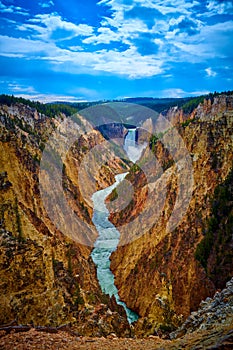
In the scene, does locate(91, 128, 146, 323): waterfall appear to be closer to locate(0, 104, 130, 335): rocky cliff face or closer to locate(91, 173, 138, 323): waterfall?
locate(91, 173, 138, 323): waterfall

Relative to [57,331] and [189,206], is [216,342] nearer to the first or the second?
[57,331]

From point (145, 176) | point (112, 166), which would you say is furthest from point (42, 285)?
point (112, 166)

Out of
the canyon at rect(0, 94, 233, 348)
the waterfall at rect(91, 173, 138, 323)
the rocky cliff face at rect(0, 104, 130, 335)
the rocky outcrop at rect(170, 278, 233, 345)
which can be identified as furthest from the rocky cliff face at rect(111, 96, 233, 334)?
the rocky outcrop at rect(170, 278, 233, 345)

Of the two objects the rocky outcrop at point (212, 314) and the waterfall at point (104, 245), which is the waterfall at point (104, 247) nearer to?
the waterfall at point (104, 245)

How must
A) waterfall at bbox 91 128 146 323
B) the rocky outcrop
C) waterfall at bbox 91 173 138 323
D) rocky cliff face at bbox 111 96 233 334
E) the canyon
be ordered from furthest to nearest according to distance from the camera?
1. waterfall at bbox 91 128 146 323
2. waterfall at bbox 91 173 138 323
3. rocky cliff face at bbox 111 96 233 334
4. the canyon
5. the rocky outcrop

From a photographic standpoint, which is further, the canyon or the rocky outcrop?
the canyon

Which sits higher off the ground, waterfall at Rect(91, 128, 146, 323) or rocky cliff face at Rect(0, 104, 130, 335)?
rocky cliff face at Rect(0, 104, 130, 335)

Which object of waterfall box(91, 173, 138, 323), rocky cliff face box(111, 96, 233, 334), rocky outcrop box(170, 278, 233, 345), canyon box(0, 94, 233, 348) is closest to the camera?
rocky outcrop box(170, 278, 233, 345)

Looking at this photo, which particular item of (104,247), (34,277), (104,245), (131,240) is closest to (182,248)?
(131,240)
